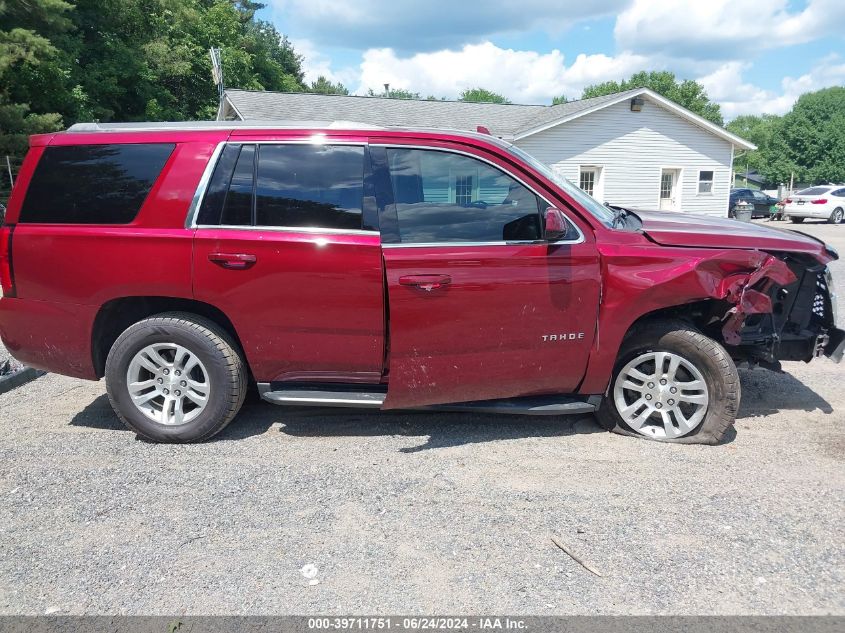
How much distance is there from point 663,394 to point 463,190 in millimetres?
1853

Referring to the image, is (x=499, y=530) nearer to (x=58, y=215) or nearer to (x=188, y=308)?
(x=188, y=308)

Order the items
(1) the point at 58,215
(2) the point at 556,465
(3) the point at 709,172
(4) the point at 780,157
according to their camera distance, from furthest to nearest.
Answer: (4) the point at 780,157, (3) the point at 709,172, (1) the point at 58,215, (2) the point at 556,465

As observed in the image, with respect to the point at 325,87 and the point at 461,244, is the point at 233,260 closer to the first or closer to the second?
the point at 461,244

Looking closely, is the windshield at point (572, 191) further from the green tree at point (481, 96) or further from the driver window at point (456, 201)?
the green tree at point (481, 96)

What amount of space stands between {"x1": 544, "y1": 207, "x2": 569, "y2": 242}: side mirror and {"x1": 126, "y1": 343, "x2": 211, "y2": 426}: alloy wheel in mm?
2362

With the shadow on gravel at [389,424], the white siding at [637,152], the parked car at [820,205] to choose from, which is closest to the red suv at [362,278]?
the shadow on gravel at [389,424]

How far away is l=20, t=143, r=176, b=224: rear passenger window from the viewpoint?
3.98 metres

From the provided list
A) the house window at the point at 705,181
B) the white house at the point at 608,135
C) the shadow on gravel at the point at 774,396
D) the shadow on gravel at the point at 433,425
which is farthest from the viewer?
the house window at the point at 705,181

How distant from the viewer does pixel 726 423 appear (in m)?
3.96

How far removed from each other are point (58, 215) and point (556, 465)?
3583 millimetres

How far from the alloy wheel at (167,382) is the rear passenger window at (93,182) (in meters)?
0.89

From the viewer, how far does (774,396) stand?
4.97 m

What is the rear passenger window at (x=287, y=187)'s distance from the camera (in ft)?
12.7

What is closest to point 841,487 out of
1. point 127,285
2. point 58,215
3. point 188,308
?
point 188,308
